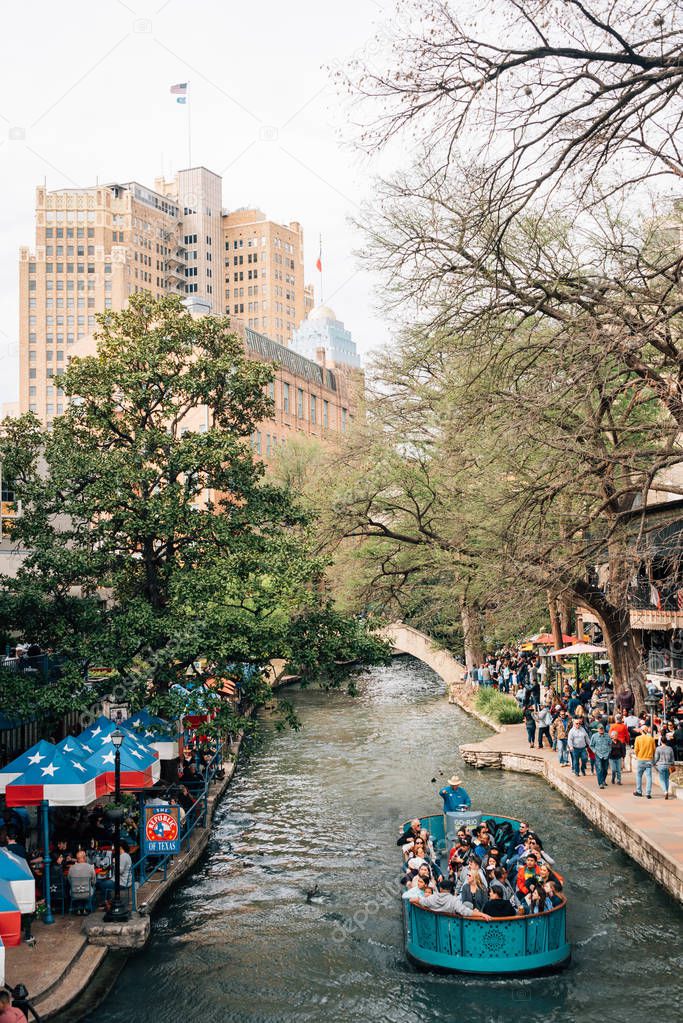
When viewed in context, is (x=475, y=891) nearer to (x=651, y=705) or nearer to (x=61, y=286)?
(x=651, y=705)

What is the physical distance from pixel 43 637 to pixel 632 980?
42.9 ft

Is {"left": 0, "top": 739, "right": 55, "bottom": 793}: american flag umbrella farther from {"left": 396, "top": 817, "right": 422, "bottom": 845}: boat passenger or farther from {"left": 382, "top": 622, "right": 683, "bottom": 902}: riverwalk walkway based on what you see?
{"left": 382, "top": 622, "right": 683, "bottom": 902}: riverwalk walkway

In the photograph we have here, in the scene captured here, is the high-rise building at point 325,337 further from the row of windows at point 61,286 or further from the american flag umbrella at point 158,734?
the american flag umbrella at point 158,734

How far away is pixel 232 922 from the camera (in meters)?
18.1

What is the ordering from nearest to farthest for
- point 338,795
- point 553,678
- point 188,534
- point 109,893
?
point 109,893 → point 188,534 → point 338,795 → point 553,678

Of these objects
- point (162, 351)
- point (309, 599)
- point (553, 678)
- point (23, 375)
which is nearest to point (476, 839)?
point (309, 599)

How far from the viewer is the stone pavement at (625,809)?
1856 centimetres

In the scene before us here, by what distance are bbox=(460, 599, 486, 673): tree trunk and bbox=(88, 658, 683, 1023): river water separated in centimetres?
826

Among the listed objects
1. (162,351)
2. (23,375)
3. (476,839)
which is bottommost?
(476,839)

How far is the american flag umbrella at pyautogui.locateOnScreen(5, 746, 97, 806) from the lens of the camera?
16.3 metres

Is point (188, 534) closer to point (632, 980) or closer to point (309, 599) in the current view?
point (309, 599)

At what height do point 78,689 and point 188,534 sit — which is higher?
point 188,534

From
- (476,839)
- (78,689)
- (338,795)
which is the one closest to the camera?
(476,839)

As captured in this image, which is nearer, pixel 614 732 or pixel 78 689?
pixel 78 689
